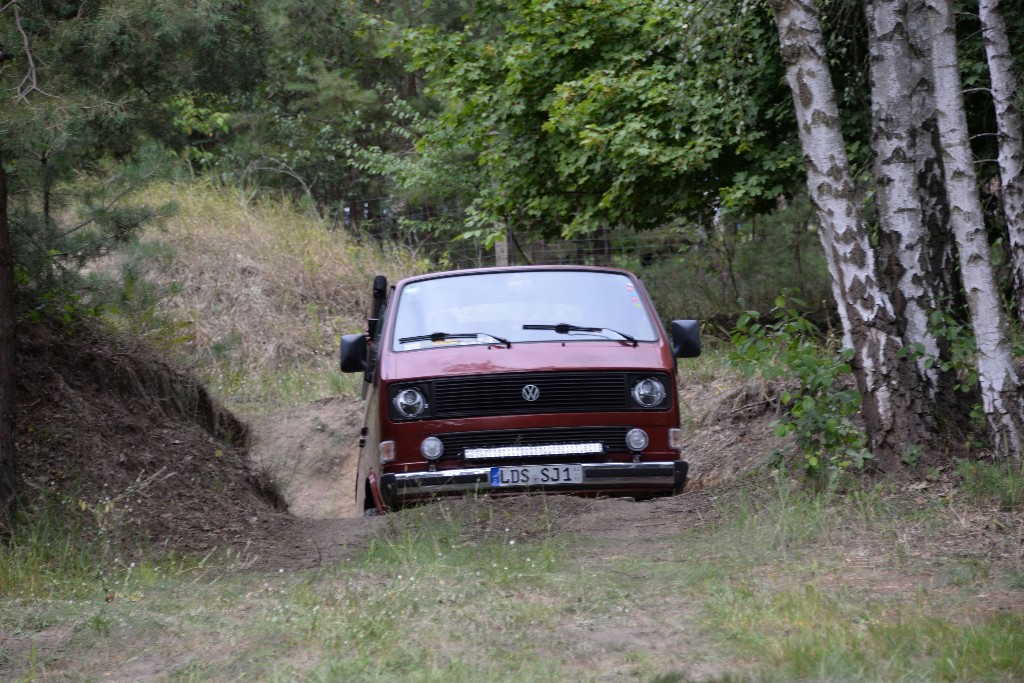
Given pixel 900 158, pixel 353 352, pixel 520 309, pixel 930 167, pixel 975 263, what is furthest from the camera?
pixel 353 352

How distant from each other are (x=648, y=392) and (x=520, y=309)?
1149 mm

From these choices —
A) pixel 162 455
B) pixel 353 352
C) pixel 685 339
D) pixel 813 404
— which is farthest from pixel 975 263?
pixel 162 455

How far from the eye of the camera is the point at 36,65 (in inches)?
311

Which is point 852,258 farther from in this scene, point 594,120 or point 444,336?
point 594,120

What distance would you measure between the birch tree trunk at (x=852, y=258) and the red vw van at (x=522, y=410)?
121 centimetres

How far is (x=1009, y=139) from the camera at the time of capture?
10664 millimetres

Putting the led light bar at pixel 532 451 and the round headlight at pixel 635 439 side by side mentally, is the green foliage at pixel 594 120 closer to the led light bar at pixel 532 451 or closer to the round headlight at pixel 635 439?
the round headlight at pixel 635 439

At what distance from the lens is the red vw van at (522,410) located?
7.54 m

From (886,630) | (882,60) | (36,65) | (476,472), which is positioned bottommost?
(886,630)

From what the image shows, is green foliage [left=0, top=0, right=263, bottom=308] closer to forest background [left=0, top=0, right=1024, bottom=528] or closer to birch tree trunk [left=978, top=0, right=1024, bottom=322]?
forest background [left=0, top=0, right=1024, bottom=528]

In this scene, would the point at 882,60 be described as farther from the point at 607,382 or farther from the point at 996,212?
the point at 996,212

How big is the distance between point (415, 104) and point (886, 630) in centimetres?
2526

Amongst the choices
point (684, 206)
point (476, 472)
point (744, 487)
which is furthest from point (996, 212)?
point (476, 472)

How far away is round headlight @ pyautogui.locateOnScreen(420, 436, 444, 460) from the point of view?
296 inches
